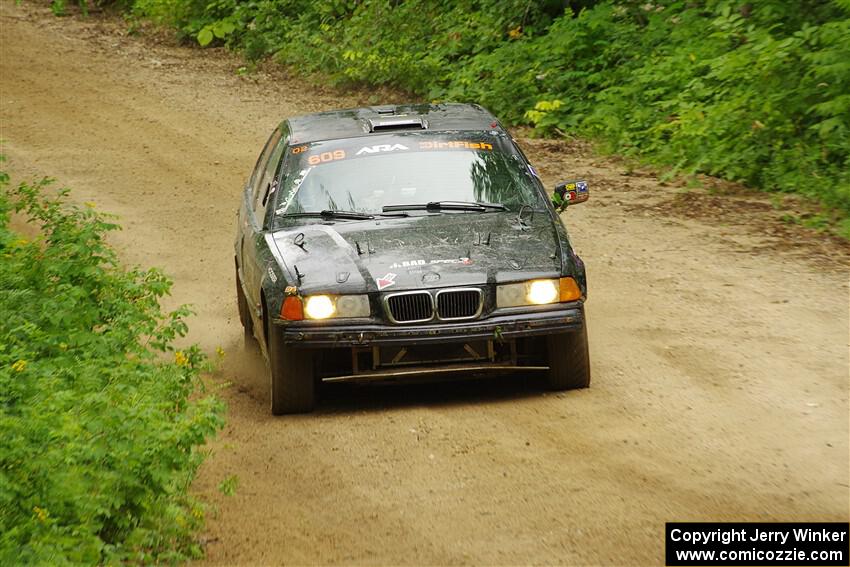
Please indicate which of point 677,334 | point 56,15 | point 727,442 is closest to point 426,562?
point 727,442

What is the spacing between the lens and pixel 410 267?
22.5ft

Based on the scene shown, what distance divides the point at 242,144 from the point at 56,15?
11740 mm

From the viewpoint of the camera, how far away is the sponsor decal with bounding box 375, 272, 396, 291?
6770 mm

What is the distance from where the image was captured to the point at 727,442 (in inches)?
245

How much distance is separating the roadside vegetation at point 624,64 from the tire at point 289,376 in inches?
237

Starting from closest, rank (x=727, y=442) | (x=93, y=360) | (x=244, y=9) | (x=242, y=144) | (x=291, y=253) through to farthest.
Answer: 1. (x=727, y=442)
2. (x=93, y=360)
3. (x=291, y=253)
4. (x=242, y=144)
5. (x=244, y=9)

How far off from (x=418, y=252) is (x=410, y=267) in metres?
0.19

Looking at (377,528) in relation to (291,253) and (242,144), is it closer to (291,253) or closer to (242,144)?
(291,253)

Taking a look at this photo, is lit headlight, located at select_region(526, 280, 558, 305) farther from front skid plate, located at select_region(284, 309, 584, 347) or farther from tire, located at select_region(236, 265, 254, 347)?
tire, located at select_region(236, 265, 254, 347)

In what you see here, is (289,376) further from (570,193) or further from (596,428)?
(570,193)

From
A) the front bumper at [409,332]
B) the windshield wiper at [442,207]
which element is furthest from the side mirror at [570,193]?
the front bumper at [409,332]

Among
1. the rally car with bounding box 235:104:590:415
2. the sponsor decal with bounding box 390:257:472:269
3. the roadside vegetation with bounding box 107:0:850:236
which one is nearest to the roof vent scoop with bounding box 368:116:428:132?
the rally car with bounding box 235:104:590:415

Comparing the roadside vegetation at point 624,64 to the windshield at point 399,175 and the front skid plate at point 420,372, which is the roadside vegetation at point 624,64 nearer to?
the windshield at point 399,175

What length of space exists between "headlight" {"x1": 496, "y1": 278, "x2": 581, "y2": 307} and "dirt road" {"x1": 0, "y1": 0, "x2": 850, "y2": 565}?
61 centimetres
